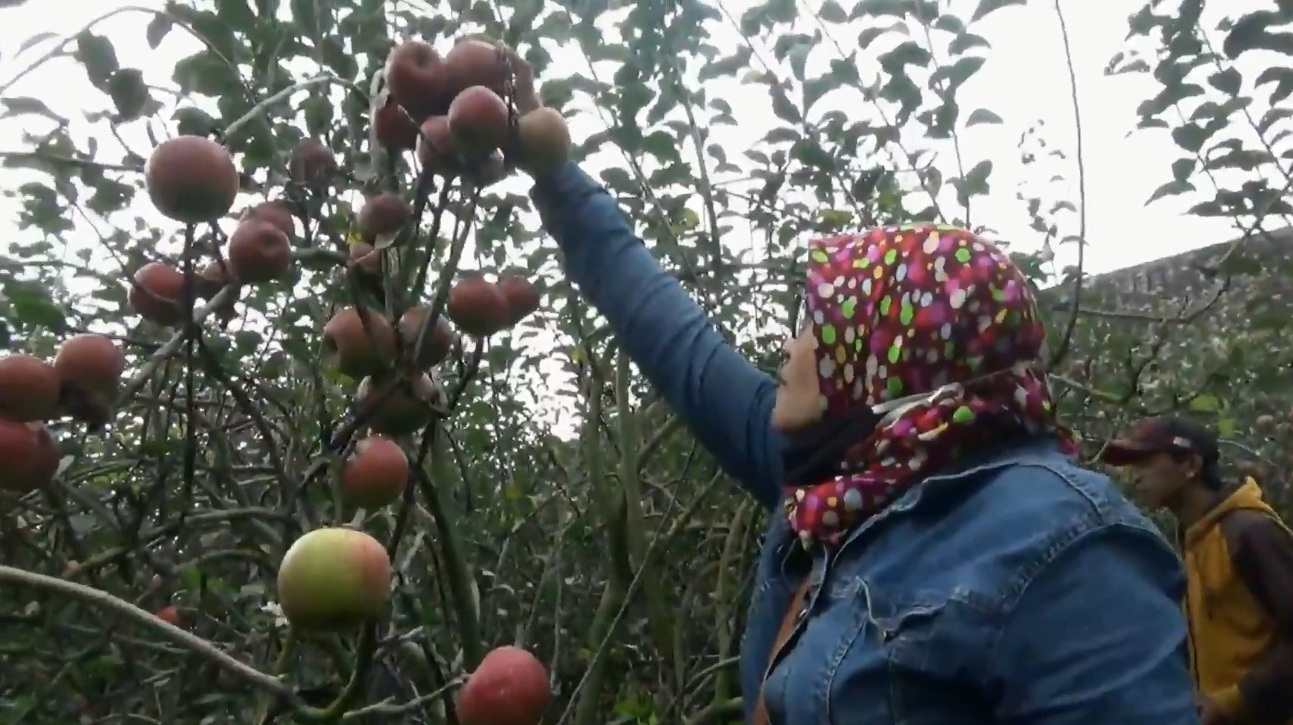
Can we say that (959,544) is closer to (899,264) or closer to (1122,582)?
(1122,582)

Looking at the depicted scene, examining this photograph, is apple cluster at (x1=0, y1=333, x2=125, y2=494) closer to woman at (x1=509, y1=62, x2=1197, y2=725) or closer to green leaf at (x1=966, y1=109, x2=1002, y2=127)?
woman at (x1=509, y1=62, x2=1197, y2=725)

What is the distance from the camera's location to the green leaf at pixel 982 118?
1969 millimetres

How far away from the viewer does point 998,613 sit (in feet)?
2.91

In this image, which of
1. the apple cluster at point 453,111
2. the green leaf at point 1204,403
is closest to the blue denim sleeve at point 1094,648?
the apple cluster at point 453,111

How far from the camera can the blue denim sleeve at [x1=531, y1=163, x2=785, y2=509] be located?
4.46 feet

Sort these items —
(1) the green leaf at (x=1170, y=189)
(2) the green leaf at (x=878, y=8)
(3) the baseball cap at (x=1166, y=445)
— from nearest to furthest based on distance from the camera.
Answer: (2) the green leaf at (x=878, y=8), (1) the green leaf at (x=1170, y=189), (3) the baseball cap at (x=1166, y=445)

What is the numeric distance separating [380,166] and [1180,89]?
154cm

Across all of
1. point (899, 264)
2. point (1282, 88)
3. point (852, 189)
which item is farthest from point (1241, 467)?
point (899, 264)

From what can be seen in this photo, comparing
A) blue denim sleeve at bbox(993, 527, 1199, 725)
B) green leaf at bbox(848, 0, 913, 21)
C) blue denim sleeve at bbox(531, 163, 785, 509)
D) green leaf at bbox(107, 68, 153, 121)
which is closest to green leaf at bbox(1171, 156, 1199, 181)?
green leaf at bbox(848, 0, 913, 21)

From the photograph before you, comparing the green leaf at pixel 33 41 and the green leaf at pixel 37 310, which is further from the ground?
the green leaf at pixel 33 41

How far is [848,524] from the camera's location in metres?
1.07

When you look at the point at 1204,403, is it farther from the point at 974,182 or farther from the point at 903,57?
the point at 903,57

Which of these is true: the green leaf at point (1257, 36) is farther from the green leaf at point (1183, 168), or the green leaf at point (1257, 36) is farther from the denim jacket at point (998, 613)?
the denim jacket at point (998, 613)

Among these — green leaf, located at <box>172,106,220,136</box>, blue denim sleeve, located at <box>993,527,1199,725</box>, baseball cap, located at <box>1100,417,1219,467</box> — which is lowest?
baseball cap, located at <box>1100,417,1219,467</box>
